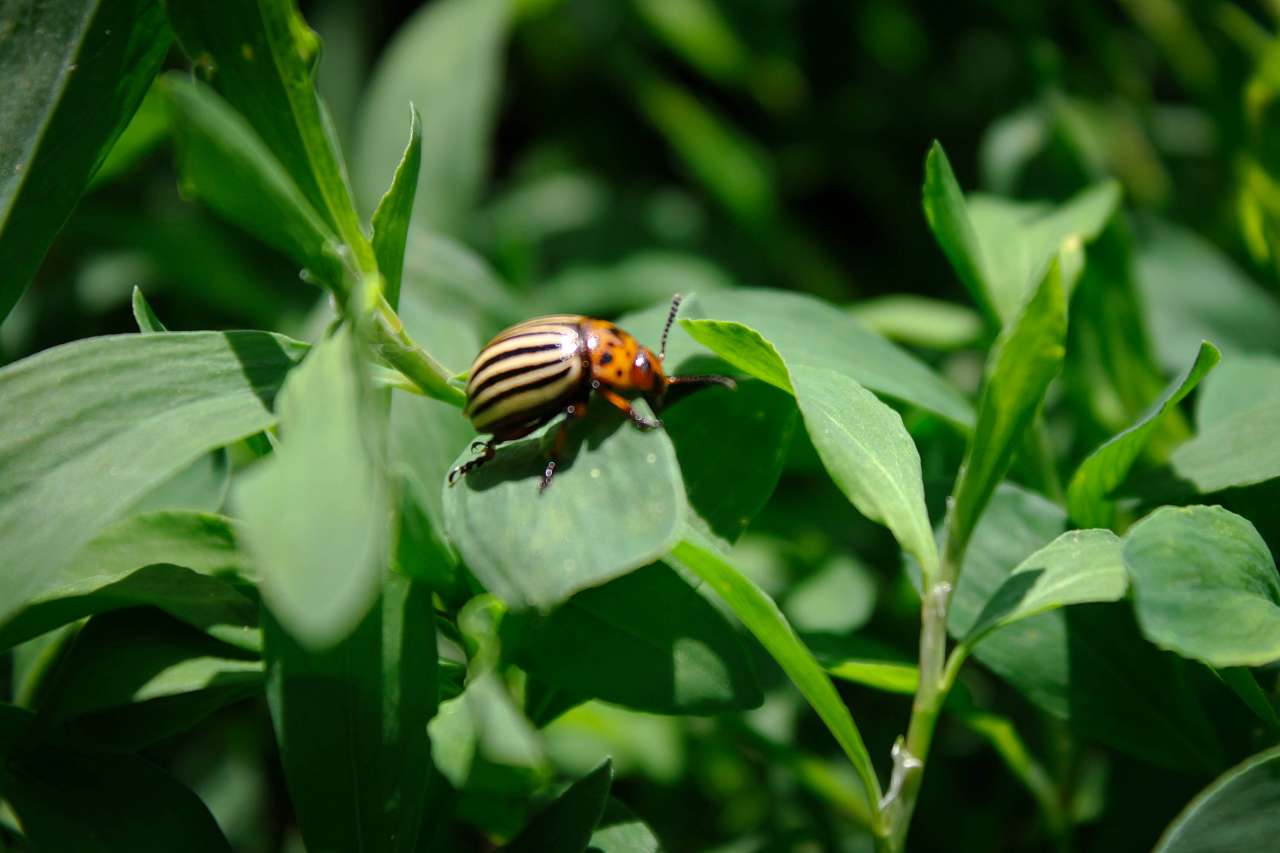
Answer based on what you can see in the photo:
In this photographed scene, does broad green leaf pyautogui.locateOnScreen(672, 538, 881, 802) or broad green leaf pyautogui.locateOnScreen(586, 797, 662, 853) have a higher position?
broad green leaf pyautogui.locateOnScreen(672, 538, 881, 802)

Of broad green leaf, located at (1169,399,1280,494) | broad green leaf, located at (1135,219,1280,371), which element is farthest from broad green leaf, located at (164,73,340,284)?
broad green leaf, located at (1135,219,1280,371)

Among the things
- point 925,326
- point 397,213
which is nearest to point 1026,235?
point 925,326

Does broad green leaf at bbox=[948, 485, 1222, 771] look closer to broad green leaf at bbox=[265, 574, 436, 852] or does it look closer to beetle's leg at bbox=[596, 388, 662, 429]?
beetle's leg at bbox=[596, 388, 662, 429]

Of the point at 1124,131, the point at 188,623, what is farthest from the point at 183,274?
the point at 1124,131

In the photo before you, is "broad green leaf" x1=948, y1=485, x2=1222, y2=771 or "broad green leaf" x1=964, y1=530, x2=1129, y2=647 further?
"broad green leaf" x1=948, y1=485, x2=1222, y2=771

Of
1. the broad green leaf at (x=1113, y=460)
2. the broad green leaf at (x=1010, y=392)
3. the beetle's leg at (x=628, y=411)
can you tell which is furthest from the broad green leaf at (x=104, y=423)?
the broad green leaf at (x=1113, y=460)

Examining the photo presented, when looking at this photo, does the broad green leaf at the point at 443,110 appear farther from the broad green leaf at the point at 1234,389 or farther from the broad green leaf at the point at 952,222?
the broad green leaf at the point at 1234,389

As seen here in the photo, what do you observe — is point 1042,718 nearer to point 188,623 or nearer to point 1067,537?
point 1067,537
